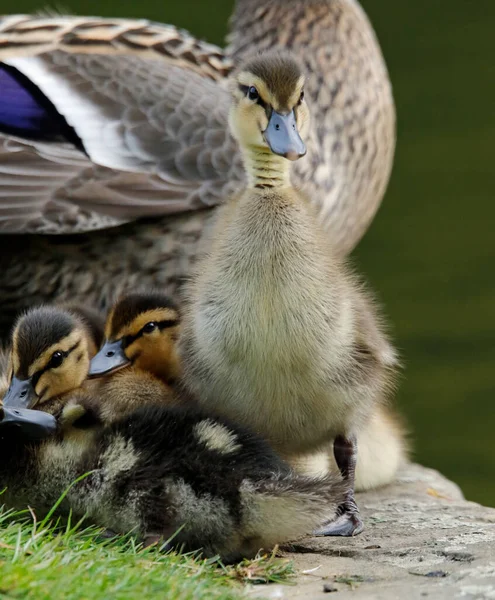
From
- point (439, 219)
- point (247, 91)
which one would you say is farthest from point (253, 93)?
point (439, 219)

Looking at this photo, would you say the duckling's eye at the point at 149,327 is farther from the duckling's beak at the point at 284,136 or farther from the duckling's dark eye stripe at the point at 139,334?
the duckling's beak at the point at 284,136

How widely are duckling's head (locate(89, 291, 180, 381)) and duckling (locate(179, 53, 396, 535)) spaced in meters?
0.19

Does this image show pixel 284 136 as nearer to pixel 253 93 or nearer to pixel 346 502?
pixel 253 93

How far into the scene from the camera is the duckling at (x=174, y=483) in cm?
387

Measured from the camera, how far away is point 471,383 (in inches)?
332

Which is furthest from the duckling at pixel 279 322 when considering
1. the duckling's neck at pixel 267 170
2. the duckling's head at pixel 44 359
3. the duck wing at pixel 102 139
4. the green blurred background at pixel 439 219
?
the green blurred background at pixel 439 219

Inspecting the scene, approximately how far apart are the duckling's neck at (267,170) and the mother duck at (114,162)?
1257mm

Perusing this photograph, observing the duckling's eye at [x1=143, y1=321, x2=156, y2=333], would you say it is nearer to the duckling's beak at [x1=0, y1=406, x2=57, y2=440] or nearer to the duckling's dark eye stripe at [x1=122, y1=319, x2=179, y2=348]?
the duckling's dark eye stripe at [x1=122, y1=319, x2=179, y2=348]

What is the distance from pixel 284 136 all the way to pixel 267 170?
0.12 m

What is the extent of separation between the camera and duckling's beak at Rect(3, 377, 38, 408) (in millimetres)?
4199

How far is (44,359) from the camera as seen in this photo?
4273mm

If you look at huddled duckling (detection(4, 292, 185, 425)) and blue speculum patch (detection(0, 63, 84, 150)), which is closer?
huddled duckling (detection(4, 292, 185, 425))

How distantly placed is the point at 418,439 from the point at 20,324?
431 cm

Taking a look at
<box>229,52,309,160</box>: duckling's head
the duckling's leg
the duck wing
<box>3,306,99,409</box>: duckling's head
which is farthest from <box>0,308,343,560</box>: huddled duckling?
the duck wing
